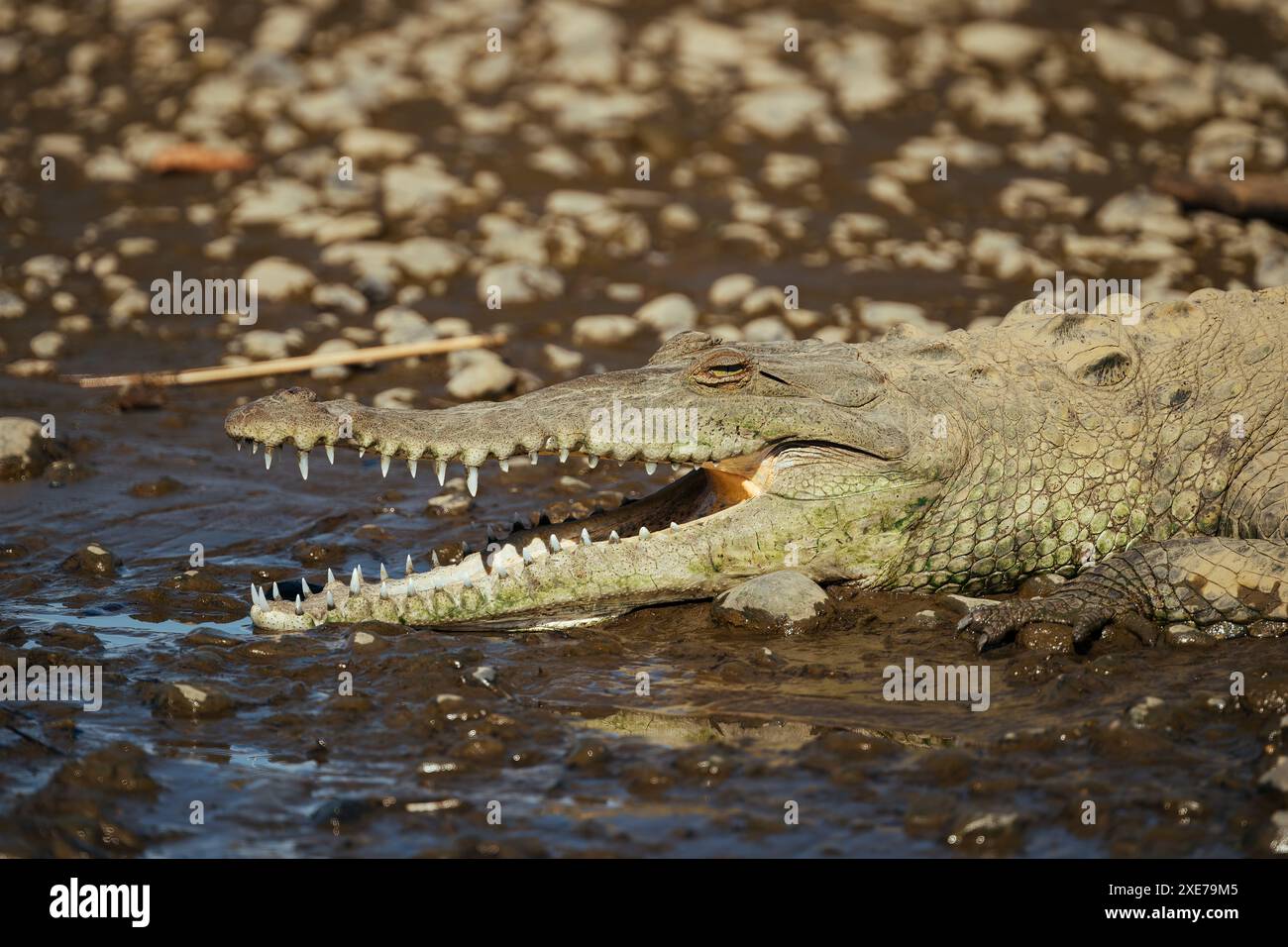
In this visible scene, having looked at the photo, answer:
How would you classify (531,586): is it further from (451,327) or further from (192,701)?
(451,327)

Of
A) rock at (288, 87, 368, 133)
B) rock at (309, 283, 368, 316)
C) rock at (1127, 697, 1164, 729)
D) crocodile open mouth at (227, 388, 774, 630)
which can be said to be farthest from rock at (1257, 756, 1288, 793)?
rock at (288, 87, 368, 133)

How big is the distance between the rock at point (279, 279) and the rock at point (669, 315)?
82.7 inches

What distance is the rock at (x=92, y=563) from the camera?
20.7 feet

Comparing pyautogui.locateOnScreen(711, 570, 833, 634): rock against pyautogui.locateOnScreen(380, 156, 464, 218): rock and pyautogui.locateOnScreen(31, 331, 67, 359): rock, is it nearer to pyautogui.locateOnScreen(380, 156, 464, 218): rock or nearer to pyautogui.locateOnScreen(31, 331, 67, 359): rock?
pyautogui.locateOnScreen(31, 331, 67, 359): rock

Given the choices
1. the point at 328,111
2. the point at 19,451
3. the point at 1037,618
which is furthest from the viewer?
the point at 328,111

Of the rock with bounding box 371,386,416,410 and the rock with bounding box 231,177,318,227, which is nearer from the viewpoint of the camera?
the rock with bounding box 371,386,416,410

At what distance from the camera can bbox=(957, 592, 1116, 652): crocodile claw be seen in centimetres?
513

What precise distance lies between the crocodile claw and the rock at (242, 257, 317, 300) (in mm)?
5558

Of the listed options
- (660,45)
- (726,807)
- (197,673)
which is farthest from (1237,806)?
(660,45)

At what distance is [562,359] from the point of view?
862 cm

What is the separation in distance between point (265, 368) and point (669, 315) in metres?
2.35

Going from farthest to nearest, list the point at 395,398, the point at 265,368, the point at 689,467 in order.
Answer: the point at 265,368
the point at 395,398
the point at 689,467

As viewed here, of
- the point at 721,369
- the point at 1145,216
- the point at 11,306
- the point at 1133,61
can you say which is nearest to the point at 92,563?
the point at 721,369
